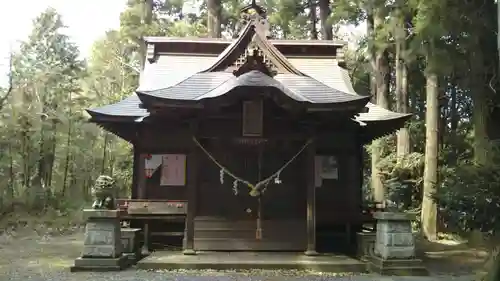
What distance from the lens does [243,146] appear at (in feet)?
33.5

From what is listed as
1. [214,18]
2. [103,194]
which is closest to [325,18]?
[214,18]

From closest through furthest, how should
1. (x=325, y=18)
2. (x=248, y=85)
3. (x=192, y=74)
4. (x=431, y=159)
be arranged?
(x=248, y=85) < (x=192, y=74) < (x=431, y=159) < (x=325, y=18)

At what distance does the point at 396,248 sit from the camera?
8555mm

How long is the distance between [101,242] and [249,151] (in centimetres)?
360

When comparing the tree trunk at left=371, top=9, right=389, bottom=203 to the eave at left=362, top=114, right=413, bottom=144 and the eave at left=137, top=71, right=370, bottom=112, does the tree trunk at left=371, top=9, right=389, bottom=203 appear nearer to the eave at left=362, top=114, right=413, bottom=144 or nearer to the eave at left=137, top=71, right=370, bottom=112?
the eave at left=362, top=114, right=413, bottom=144

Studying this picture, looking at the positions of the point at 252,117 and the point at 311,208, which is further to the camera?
the point at 311,208

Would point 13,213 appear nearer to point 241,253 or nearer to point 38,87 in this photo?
point 38,87

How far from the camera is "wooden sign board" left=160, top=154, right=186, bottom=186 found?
35.6 ft

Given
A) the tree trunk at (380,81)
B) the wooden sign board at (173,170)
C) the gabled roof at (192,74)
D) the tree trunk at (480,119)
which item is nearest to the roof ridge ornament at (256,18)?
the gabled roof at (192,74)

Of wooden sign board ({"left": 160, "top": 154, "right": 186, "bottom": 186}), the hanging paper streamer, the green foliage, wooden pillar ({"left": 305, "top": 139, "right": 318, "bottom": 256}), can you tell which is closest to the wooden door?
wooden sign board ({"left": 160, "top": 154, "right": 186, "bottom": 186})

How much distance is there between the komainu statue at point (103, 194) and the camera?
877 cm

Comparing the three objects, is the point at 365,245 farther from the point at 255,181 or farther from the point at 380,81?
the point at 380,81

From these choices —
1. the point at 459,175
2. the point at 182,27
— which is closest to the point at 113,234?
the point at 459,175

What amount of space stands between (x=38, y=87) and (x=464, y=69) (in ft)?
59.5
